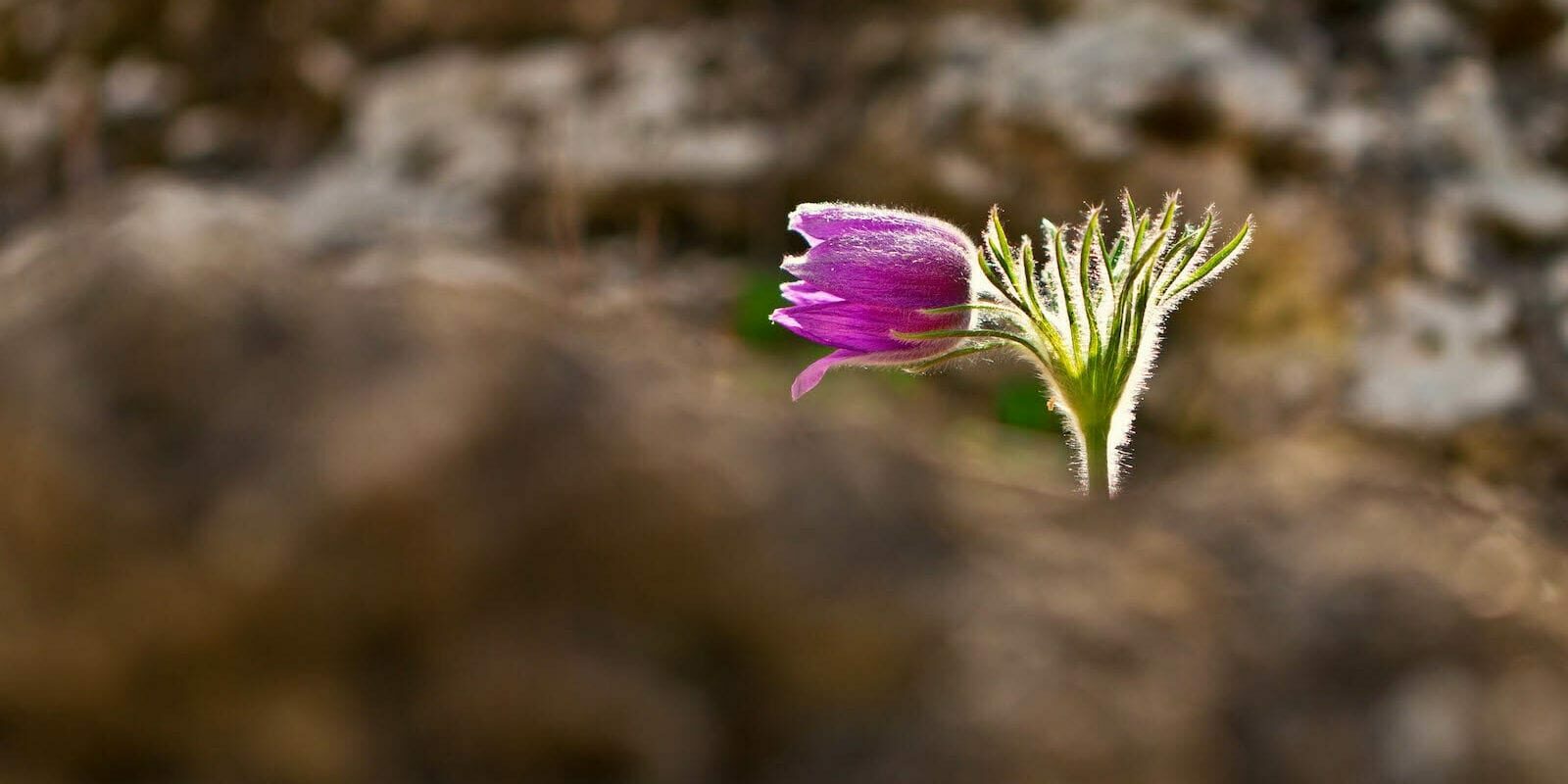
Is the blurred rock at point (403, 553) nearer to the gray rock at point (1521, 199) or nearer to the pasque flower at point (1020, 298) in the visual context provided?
the pasque flower at point (1020, 298)

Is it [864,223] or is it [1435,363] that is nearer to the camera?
[864,223]

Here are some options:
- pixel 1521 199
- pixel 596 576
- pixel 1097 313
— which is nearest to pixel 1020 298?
pixel 1097 313

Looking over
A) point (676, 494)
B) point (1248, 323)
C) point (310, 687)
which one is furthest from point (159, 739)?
point (1248, 323)

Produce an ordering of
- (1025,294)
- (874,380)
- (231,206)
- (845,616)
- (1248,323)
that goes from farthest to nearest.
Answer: (1248,323), (874,380), (231,206), (845,616), (1025,294)

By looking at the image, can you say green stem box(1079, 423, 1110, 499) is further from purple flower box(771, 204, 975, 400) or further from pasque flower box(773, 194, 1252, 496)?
purple flower box(771, 204, 975, 400)

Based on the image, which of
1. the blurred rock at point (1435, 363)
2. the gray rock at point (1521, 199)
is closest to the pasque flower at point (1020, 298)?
the blurred rock at point (1435, 363)

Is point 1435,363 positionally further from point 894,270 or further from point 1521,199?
point 894,270

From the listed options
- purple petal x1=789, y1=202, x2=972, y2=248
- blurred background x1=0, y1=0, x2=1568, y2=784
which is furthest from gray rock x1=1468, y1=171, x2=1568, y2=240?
purple petal x1=789, y1=202, x2=972, y2=248

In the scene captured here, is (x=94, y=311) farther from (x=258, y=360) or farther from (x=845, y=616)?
(x=845, y=616)
